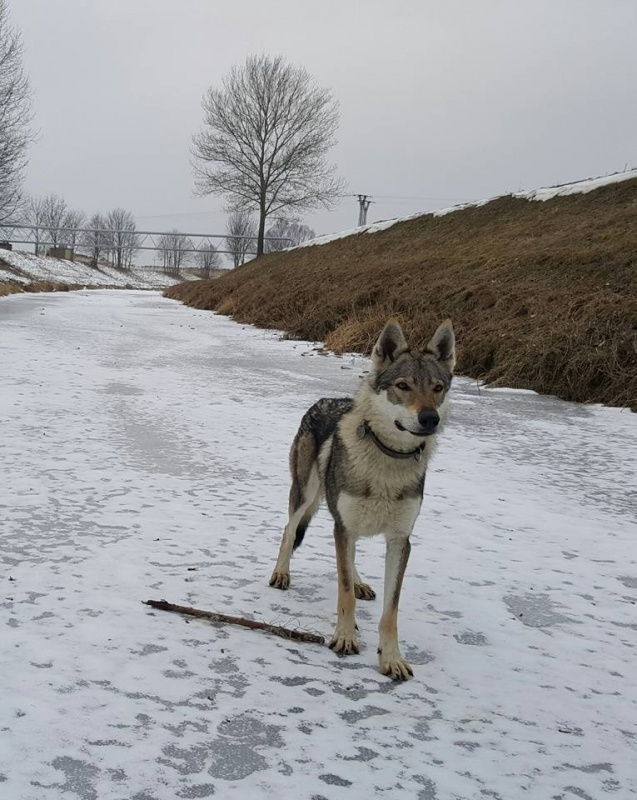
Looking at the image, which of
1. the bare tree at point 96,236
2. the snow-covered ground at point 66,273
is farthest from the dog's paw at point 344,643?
the bare tree at point 96,236

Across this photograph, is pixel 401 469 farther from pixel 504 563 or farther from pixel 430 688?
pixel 504 563

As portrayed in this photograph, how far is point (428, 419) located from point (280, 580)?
1.27 metres

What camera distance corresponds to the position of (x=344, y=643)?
9.66 ft

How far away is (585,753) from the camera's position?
230cm

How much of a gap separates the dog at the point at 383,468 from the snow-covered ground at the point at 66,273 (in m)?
37.2

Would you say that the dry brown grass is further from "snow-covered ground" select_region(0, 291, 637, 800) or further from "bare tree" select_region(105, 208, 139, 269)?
"bare tree" select_region(105, 208, 139, 269)

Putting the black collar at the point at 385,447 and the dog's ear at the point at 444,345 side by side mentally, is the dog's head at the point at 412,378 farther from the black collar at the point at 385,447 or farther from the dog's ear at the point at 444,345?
the black collar at the point at 385,447

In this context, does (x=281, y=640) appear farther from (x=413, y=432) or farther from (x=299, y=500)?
(x=413, y=432)

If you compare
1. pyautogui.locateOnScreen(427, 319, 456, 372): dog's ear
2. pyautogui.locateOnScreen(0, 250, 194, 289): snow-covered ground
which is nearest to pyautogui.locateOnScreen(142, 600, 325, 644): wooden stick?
pyautogui.locateOnScreen(427, 319, 456, 372): dog's ear

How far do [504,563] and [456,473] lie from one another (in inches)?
79.4

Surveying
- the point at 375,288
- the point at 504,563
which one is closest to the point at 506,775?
the point at 504,563

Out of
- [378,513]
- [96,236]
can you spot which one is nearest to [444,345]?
[378,513]

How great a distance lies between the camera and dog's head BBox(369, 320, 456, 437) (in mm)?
3035

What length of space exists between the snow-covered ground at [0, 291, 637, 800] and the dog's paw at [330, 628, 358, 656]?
0.05 m
